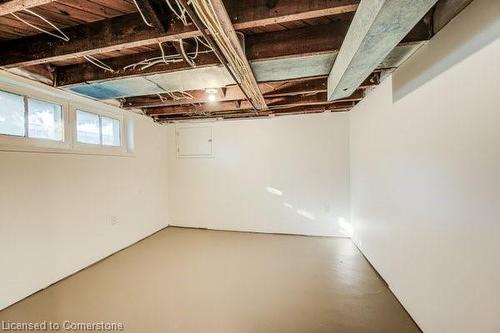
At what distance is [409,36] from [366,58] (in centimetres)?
34

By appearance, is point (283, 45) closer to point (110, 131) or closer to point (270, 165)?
point (270, 165)

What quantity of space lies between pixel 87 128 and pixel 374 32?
3.13 metres

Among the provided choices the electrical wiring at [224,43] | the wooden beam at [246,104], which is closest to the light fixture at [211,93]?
the electrical wiring at [224,43]

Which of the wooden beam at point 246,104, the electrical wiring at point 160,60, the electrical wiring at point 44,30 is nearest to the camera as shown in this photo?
the electrical wiring at point 44,30

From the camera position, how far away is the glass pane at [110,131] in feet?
10.1

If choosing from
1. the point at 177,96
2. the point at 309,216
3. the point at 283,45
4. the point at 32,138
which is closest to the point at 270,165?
the point at 309,216

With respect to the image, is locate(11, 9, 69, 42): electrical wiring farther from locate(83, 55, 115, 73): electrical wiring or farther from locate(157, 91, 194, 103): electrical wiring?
locate(157, 91, 194, 103): electrical wiring

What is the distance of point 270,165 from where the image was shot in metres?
3.86

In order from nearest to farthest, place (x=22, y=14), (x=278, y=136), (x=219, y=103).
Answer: (x=22, y=14) → (x=219, y=103) → (x=278, y=136)

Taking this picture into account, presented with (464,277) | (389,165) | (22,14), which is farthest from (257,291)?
(22,14)

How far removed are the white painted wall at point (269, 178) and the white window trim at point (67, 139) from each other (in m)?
1.01

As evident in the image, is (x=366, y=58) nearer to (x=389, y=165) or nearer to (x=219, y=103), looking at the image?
(x=389, y=165)

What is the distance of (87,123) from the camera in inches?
111

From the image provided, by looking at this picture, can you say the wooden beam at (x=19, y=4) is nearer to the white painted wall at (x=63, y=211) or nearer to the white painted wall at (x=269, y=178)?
the white painted wall at (x=63, y=211)
